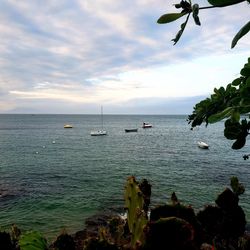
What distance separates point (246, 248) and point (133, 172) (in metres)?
34.6

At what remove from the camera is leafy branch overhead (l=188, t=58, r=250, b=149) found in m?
1.83

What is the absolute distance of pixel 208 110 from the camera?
2.88 metres

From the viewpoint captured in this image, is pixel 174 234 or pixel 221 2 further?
pixel 174 234

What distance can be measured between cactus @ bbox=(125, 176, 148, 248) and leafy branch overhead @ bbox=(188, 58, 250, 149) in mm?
776

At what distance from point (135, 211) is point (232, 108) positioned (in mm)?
1301

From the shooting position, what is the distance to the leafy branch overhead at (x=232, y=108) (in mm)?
1832

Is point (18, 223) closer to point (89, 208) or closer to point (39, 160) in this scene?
point (89, 208)

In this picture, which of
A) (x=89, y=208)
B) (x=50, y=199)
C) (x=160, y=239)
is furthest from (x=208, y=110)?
(x=50, y=199)

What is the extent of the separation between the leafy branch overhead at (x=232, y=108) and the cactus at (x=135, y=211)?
2.55 ft

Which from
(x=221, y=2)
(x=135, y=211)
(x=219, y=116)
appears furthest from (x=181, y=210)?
(x=221, y=2)

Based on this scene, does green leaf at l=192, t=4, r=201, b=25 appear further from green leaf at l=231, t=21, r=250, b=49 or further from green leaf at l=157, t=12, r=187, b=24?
green leaf at l=231, t=21, r=250, b=49

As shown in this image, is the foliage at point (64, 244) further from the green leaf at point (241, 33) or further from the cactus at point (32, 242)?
the green leaf at point (241, 33)

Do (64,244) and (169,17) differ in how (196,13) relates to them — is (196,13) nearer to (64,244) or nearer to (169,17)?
(169,17)

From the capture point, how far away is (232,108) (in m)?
1.82
